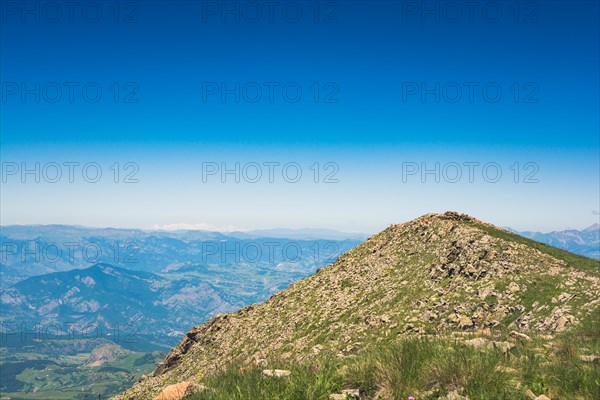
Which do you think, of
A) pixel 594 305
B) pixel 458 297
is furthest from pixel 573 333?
pixel 458 297

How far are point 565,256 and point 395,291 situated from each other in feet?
57.2

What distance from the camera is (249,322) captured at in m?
51.3

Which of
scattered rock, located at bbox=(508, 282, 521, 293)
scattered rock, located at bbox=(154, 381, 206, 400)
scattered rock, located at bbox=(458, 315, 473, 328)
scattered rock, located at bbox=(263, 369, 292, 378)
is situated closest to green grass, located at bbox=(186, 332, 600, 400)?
scattered rock, located at bbox=(263, 369, 292, 378)

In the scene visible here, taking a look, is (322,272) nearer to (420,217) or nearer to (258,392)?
(420,217)

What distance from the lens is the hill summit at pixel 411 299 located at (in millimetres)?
28312

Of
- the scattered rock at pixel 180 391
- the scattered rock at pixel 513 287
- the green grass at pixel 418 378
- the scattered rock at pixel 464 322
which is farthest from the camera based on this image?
the scattered rock at pixel 513 287

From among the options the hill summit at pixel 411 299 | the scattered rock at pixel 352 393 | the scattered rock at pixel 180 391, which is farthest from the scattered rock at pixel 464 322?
the scattered rock at pixel 180 391

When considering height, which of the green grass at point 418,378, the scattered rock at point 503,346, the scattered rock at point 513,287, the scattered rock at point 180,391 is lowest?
the scattered rock at point 513,287

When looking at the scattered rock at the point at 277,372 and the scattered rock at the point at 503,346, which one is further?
the scattered rock at the point at 503,346

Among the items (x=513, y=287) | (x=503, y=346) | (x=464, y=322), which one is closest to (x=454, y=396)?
(x=503, y=346)

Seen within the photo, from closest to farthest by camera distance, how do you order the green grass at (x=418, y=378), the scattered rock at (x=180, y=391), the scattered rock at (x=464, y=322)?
the green grass at (x=418, y=378), the scattered rock at (x=180, y=391), the scattered rock at (x=464, y=322)

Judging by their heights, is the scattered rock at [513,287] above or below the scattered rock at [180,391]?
below

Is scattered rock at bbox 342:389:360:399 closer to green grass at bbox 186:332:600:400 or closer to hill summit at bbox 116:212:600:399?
green grass at bbox 186:332:600:400

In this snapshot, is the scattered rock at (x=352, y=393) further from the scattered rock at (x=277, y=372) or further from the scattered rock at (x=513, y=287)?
the scattered rock at (x=513, y=287)
